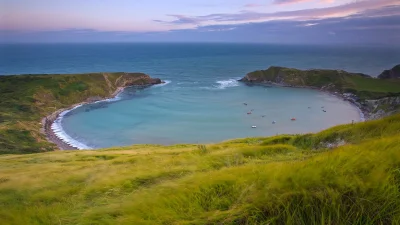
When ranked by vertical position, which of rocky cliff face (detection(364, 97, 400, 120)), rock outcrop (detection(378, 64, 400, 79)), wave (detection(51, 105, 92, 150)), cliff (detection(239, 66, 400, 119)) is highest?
rock outcrop (detection(378, 64, 400, 79))

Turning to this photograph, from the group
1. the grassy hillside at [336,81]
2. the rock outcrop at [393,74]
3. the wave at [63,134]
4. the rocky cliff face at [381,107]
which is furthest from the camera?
the rock outcrop at [393,74]

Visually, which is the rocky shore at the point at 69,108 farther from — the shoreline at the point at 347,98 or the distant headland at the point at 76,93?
the shoreline at the point at 347,98

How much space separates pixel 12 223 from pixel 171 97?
94.4m

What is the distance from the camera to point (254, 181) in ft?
15.2

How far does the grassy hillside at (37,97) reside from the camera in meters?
52.7

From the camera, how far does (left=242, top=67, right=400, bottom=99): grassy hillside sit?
89000mm

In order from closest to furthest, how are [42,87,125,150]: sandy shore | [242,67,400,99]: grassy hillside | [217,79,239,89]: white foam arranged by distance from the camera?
1. [42,87,125,150]: sandy shore
2. [242,67,400,99]: grassy hillside
3. [217,79,239,89]: white foam

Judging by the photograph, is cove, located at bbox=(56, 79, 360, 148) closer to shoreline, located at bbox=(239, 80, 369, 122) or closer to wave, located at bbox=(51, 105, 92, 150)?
wave, located at bbox=(51, 105, 92, 150)

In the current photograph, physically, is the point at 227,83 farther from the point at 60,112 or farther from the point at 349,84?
the point at 60,112

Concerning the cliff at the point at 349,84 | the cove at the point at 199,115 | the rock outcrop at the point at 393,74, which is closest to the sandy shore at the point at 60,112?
the cliff at the point at 349,84

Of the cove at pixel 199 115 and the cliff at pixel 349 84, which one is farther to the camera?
the cliff at pixel 349 84

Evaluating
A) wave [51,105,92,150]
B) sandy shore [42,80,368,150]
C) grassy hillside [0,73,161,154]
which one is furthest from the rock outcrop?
wave [51,105,92,150]

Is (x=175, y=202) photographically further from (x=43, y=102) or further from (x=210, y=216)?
(x=43, y=102)

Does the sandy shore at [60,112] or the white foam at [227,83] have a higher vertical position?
the white foam at [227,83]
